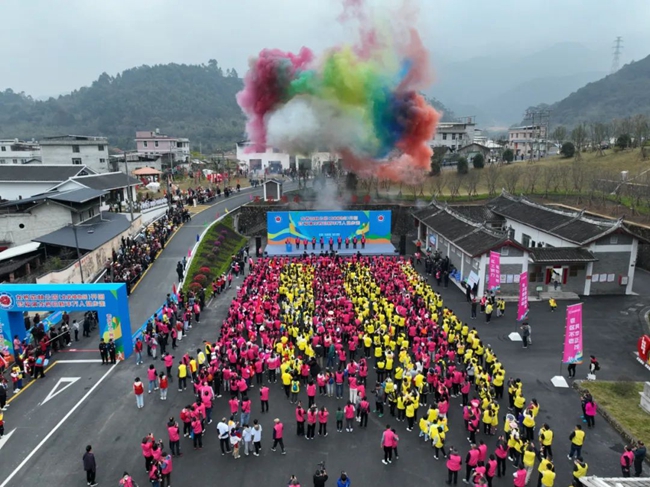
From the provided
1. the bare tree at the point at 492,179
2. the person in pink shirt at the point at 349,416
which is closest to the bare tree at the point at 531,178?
the bare tree at the point at 492,179

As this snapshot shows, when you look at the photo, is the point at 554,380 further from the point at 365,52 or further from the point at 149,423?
the point at 365,52

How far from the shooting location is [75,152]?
2142 inches

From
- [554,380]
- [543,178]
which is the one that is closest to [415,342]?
→ [554,380]

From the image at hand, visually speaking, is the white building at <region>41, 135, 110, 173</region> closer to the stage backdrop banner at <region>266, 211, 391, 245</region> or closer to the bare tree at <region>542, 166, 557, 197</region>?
the stage backdrop banner at <region>266, 211, 391, 245</region>

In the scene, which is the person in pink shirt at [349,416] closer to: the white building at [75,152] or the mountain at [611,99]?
the white building at [75,152]

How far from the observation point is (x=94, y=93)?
141250mm

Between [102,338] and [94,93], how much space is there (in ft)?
478

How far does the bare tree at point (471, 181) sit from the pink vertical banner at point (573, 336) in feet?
102

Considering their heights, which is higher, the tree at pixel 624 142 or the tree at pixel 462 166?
the tree at pixel 624 142

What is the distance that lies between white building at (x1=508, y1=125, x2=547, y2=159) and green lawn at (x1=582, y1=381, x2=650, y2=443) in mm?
60378

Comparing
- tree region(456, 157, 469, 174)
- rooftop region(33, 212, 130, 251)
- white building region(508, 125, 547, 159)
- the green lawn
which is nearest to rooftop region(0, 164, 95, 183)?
rooftop region(33, 212, 130, 251)

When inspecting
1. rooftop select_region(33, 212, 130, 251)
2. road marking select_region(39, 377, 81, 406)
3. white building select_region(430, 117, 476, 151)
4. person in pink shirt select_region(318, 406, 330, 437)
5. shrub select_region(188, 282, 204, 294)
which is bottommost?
Result: road marking select_region(39, 377, 81, 406)

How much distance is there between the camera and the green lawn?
13.1 m

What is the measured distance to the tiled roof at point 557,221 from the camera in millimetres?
24859
